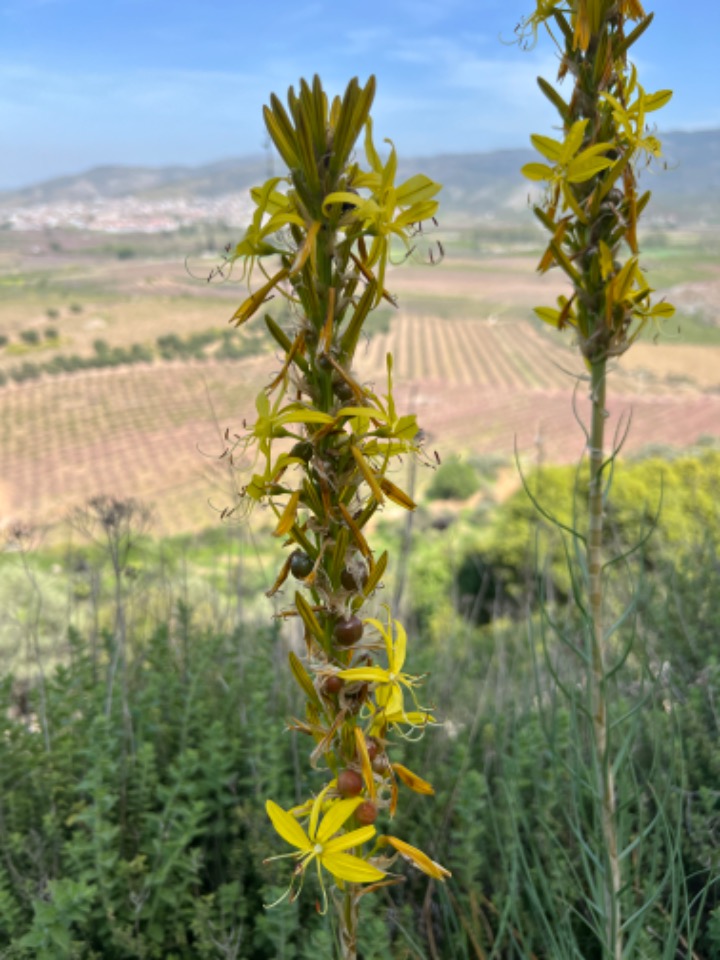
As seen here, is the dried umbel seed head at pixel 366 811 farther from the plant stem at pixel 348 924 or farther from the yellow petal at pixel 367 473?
the yellow petal at pixel 367 473

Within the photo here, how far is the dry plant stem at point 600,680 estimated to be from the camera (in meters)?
1.93

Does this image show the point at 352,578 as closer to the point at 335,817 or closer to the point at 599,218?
the point at 335,817

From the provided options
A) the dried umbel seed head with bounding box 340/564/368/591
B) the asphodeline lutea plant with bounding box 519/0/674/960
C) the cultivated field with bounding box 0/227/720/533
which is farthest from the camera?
the cultivated field with bounding box 0/227/720/533

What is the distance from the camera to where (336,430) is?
1273 millimetres

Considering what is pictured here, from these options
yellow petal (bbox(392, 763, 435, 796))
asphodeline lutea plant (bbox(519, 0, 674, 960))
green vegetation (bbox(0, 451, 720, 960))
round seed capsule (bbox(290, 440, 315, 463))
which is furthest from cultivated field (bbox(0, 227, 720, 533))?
round seed capsule (bbox(290, 440, 315, 463))

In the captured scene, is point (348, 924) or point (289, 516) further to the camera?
point (348, 924)

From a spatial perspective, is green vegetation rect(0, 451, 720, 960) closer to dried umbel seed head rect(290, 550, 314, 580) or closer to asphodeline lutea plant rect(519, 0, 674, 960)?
asphodeline lutea plant rect(519, 0, 674, 960)

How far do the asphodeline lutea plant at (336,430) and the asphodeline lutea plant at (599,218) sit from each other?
73cm

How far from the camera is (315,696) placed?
1354mm

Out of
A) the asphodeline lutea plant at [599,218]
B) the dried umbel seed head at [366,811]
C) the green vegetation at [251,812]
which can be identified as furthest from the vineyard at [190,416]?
the dried umbel seed head at [366,811]

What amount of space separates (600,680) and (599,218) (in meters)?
1.26

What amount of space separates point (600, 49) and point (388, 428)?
1.31 m

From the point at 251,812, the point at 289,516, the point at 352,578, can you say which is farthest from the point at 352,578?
the point at 251,812

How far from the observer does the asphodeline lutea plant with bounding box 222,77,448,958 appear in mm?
1216
